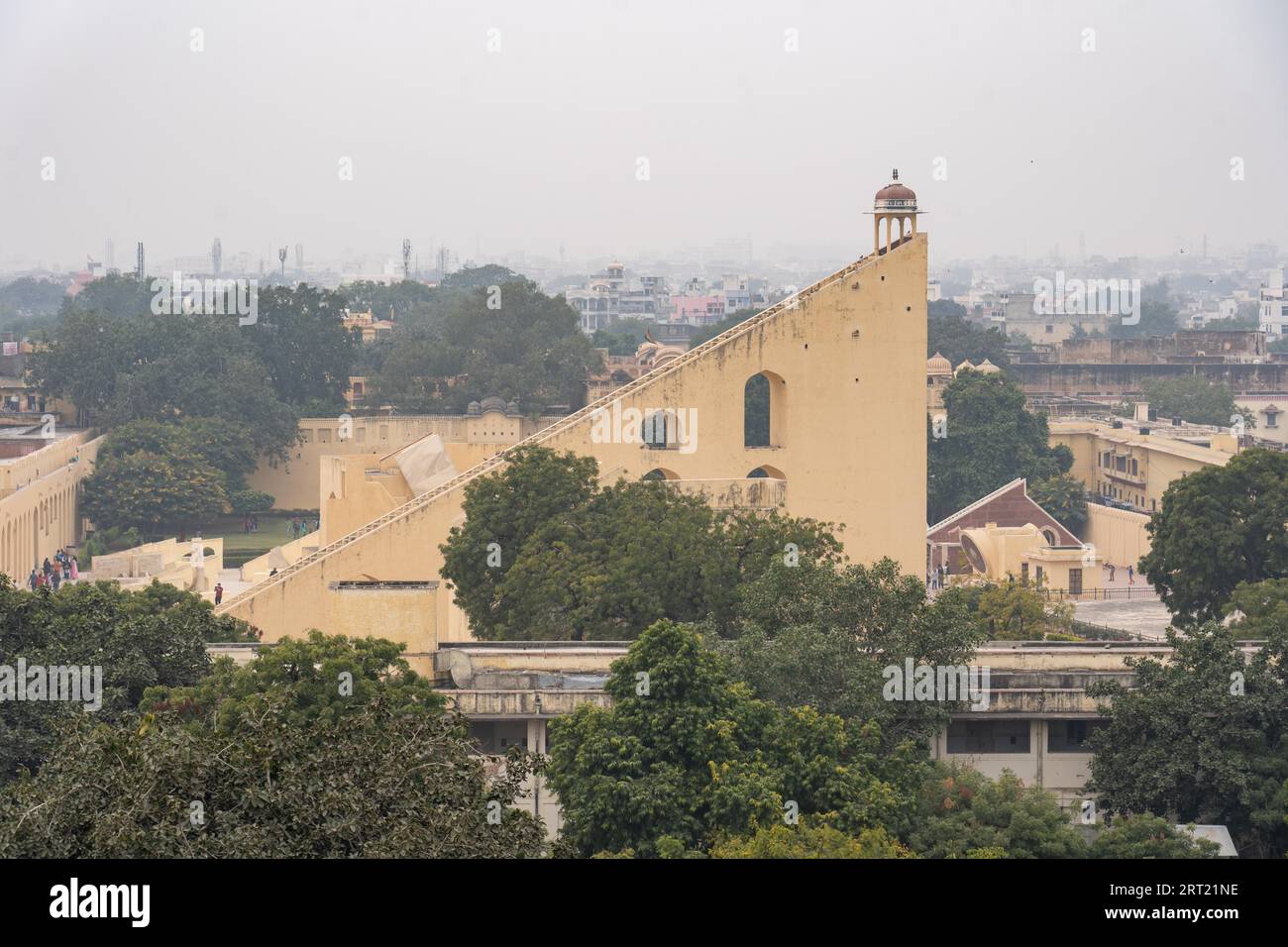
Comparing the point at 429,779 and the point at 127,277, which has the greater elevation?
the point at 127,277

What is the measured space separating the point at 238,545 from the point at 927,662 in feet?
116

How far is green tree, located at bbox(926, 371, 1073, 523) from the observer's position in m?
56.7

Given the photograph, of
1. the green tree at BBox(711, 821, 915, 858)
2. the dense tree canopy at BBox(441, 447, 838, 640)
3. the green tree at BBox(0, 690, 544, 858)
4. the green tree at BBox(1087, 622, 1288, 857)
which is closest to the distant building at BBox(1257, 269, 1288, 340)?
the dense tree canopy at BBox(441, 447, 838, 640)

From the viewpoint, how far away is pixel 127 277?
391 ft

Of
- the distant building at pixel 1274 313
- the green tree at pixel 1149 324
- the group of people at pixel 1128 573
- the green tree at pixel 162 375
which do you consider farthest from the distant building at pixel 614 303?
the group of people at pixel 1128 573

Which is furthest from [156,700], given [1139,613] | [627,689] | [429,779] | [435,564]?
[1139,613]

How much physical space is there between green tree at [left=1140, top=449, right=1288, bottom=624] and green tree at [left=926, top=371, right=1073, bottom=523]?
67.5 ft

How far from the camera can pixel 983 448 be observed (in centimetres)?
5709

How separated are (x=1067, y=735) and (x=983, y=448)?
34.7 m

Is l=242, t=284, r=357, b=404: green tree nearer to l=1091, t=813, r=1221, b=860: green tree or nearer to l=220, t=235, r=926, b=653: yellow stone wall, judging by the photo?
l=220, t=235, r=926, b=653: yellow stone wall

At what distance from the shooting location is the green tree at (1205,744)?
20156mm
